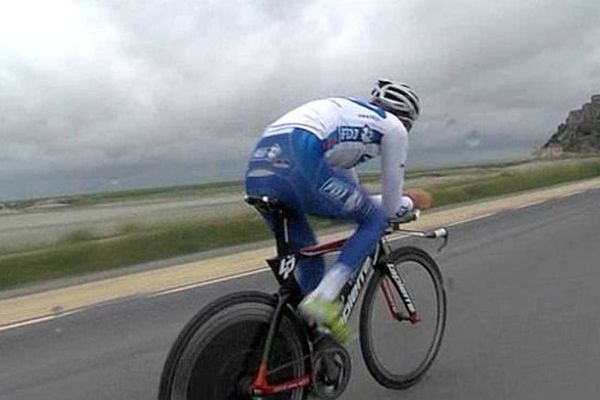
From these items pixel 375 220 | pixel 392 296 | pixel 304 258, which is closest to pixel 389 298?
pixel 392 296

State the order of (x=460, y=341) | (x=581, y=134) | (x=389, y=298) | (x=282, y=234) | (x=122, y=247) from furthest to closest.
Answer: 1. (x=581, y=134)
2. (x=122, y=247)
3. (x=460, y=341)
4. (x=389, y=298)
5. (x=282, y=234)

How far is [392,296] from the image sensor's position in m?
4.98

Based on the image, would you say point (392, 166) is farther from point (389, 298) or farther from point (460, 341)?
point (460, 341)

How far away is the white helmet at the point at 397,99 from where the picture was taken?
433 cm

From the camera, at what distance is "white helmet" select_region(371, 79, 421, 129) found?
433cm

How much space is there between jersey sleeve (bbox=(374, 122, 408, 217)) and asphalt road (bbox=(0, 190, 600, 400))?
1107 millimetres

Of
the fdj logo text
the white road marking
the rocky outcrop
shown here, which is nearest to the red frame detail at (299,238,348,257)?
the fdj logo text

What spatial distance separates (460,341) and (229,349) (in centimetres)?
285

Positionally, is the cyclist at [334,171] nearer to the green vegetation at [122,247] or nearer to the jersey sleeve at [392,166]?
the jersey sleeve at [392,166]

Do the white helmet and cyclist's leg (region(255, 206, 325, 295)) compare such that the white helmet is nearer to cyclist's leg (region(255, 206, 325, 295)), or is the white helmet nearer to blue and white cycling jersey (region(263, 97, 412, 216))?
blue and white cycling jersey (region(263, 97, 412, 216))

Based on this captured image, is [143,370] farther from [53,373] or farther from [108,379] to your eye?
[53,373]

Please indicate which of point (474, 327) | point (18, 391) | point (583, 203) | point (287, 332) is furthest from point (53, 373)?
point (583, 203)

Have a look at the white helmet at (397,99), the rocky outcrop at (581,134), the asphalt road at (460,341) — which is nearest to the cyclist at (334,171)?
the white helmet at (397,99)

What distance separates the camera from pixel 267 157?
13.3 ft
